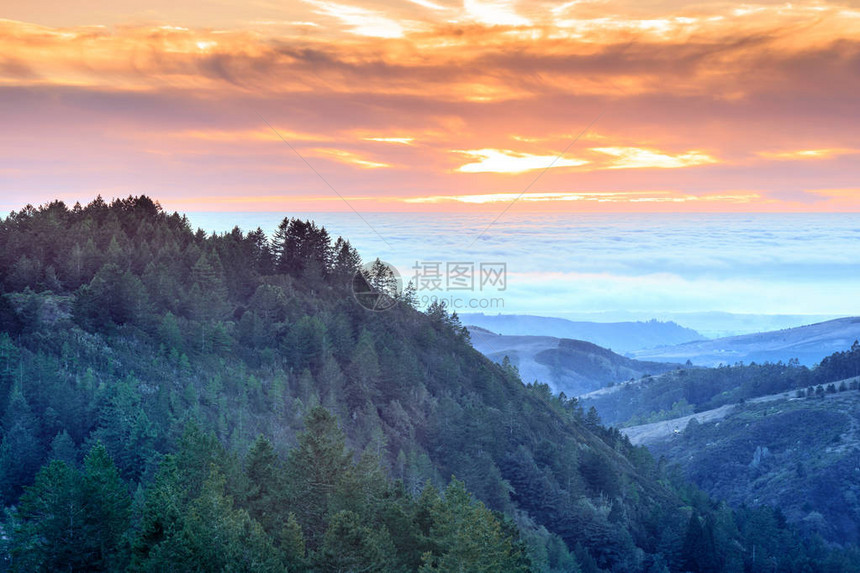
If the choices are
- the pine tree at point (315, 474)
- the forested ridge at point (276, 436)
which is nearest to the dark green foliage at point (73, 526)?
the forested ridge at point (276, 436)

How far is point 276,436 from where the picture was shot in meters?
70.1

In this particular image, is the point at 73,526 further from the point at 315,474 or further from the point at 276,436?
the point at 276,436

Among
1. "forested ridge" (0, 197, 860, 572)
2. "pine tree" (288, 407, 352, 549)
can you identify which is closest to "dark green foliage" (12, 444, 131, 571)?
"forested ridge" (0, 197, 860, 572)

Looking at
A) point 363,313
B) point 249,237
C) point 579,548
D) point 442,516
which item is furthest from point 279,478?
point 249,237

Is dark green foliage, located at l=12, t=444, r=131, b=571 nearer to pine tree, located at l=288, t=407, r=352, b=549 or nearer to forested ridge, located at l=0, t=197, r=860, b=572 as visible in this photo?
forested ridge, located at l=0, t=197, r=860, b=572

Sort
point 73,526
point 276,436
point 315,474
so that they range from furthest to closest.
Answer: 1. point 276,436
2. point 315,474
3. point 73,526


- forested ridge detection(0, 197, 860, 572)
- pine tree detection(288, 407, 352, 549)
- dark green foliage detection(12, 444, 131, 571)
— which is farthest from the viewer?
pine tree detection(288, 407, 352, 549)

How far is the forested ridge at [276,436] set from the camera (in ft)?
112

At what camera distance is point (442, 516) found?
3866cm

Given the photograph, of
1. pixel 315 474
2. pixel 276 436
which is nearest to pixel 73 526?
pixel 315 474

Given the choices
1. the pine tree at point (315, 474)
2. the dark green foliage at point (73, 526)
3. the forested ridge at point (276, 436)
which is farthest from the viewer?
the pine tree at point (315, 474)

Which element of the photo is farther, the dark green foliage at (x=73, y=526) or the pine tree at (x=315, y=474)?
the pine tree at (x=315, y=474)

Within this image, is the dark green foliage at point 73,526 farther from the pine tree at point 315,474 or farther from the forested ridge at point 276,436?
the pine tree at point 315,474

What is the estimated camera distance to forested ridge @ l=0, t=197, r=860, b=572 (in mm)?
34219
